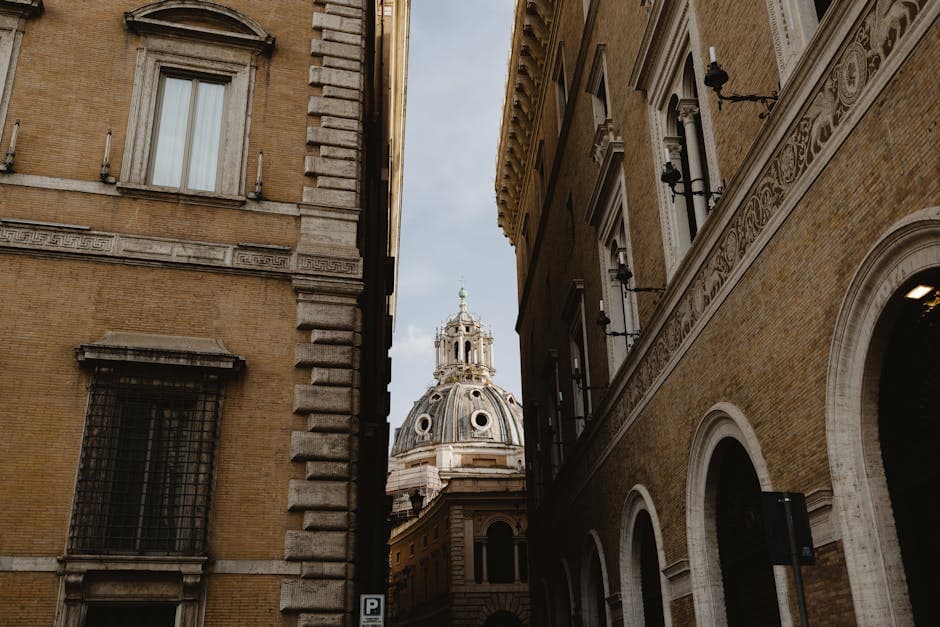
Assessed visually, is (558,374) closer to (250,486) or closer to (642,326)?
(642,326)

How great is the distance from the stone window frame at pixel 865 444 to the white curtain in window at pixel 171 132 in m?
10.1

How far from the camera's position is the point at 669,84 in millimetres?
13312

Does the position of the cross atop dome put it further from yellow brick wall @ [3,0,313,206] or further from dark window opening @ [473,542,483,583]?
yellow brick wall @ [3,0,313,206]

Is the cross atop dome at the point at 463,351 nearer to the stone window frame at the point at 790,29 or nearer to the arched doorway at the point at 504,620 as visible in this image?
the arched doorway at the point at 504,620

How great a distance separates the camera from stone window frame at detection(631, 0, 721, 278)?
468 inches

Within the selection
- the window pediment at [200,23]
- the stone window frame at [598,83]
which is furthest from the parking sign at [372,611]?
the stone window frame at [598,83]

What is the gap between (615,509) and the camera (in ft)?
54.2

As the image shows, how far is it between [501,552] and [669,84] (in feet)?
174

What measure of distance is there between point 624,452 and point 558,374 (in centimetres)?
756

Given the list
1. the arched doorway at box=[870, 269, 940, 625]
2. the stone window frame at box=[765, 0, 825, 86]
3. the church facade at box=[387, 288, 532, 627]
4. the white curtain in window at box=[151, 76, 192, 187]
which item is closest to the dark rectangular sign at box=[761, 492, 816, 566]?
the arched doorway at box=[870, 269, 940, 625]

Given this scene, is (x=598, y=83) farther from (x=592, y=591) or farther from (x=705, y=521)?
(x=592, y=591)

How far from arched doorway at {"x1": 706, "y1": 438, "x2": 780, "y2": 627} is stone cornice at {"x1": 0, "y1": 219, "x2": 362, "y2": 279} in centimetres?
593

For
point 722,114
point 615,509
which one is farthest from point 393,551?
point 722,114

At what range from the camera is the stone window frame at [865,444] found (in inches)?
289
